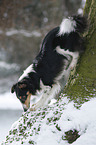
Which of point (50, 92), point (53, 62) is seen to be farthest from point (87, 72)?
point (50, 92)

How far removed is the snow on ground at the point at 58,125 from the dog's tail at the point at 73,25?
1.00 m

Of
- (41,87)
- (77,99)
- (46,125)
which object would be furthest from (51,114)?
(41,87)

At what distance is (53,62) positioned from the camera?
313 cm

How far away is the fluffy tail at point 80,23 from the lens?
2900 mm

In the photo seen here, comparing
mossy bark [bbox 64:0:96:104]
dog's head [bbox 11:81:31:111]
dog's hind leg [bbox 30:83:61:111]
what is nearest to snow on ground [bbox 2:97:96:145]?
mossy bark [bbox 64:0:96:104]

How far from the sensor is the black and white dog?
2.98 m

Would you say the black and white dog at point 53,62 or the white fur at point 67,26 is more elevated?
the white fur at point 67,26

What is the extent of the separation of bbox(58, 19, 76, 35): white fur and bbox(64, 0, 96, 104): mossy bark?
23 centimetres

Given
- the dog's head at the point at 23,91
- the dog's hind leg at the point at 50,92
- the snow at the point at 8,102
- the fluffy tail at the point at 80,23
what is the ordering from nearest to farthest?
the fluffy tail at the point at 80,23 < the dog's head at the point at 23,91 < the dog's hind leg at the point at 50,92 < the snow at the point at 8,102

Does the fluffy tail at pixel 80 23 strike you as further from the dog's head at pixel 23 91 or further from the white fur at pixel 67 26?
the dog's head at pixel 23 91

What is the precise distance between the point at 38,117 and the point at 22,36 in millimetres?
8264

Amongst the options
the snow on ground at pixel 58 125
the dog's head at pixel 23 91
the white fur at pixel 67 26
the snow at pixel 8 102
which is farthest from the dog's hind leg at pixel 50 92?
the snow at pixel 8 102

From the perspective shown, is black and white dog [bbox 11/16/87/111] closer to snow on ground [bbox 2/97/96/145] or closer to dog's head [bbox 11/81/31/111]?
dog's head [bbox 11/81/31/111]

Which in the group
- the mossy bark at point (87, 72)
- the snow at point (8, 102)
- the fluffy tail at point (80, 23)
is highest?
the snow at point (8, 102)
